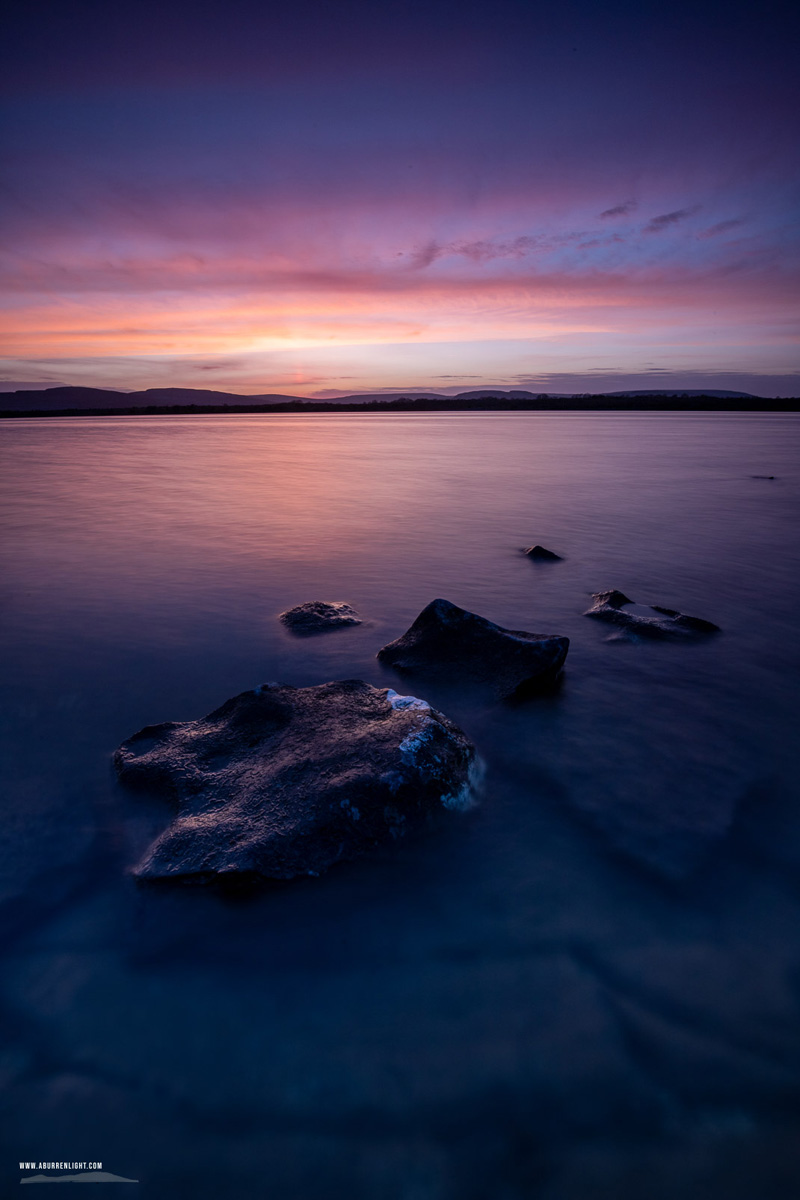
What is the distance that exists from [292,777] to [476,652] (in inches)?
79.2

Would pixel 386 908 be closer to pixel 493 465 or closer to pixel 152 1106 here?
pixel 152 1106

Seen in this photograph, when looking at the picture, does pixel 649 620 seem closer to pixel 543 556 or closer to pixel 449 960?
pixel 543 556

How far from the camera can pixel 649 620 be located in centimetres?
542

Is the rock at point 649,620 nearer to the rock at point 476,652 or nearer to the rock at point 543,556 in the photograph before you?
the rock at point 476,652

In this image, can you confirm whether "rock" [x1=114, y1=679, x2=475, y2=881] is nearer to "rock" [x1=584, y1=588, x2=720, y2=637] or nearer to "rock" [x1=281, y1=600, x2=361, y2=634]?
"rock" [x1=281, y1=600, x2=361, y2=634]

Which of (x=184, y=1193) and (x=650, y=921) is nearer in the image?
(x=184, y=1193)

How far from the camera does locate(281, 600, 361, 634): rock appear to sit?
18.2 feet

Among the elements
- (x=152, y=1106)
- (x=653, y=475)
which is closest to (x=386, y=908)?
(x=152, y=1106)

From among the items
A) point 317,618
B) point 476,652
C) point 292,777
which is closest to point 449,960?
point 292,777

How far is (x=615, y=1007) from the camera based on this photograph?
2025 millimetres

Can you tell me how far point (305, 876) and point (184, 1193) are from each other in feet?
3.33

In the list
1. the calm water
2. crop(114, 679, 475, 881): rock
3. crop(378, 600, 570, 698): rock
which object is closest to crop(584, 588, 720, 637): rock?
the calm water

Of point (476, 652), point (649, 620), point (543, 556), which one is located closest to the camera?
point (476, 652)

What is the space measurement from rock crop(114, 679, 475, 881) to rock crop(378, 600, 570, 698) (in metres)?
0.92
